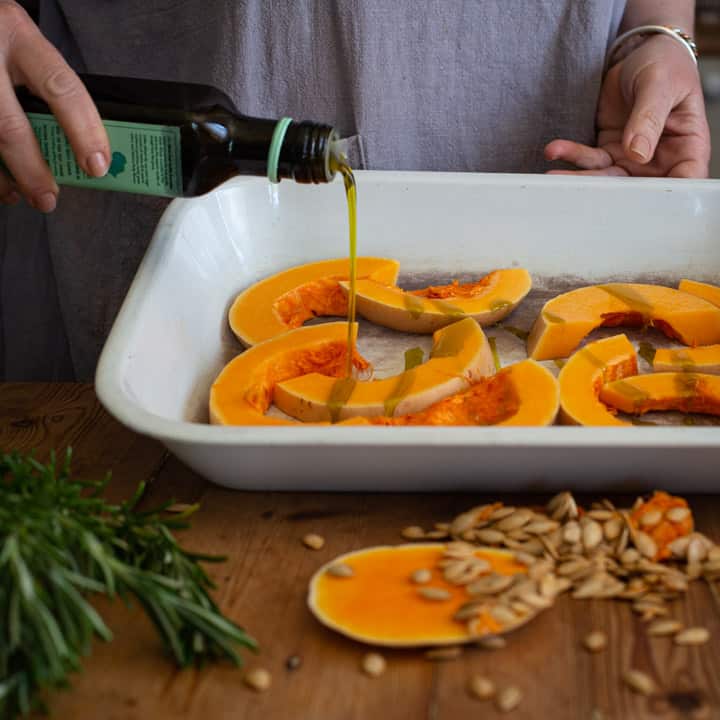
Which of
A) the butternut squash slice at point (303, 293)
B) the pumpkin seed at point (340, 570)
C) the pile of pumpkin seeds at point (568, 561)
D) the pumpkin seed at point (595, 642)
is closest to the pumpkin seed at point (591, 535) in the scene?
the pile of pumpkin seeds at point (568, 561)

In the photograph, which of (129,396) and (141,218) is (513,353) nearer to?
(129,396)

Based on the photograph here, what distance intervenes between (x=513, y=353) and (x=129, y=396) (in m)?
0.57

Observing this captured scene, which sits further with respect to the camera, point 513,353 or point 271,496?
point 513,353

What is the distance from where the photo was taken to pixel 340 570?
86cm

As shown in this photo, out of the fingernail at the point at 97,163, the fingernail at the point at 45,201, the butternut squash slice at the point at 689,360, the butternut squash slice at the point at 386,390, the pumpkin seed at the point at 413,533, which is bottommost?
the butternut squash slice at the point at 689,360

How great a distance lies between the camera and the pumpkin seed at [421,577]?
33.3 inches

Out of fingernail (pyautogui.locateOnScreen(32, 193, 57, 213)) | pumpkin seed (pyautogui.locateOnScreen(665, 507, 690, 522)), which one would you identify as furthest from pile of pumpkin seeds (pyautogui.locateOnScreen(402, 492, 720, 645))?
fingernail (pyautogui.locateOnScreen(32, 193, 57, 213))

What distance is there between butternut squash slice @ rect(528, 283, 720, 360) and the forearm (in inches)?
21.1

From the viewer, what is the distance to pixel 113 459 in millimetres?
1104

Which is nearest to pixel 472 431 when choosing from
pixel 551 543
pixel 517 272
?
pixel 551 543

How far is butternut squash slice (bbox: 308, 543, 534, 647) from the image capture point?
797 millimetres

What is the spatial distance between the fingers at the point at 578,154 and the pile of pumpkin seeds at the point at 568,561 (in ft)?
2.50

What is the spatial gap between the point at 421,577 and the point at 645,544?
0.71 feet

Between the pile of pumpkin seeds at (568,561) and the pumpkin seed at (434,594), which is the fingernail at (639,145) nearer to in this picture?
the pile of pumpkin seeds at (568,561)
